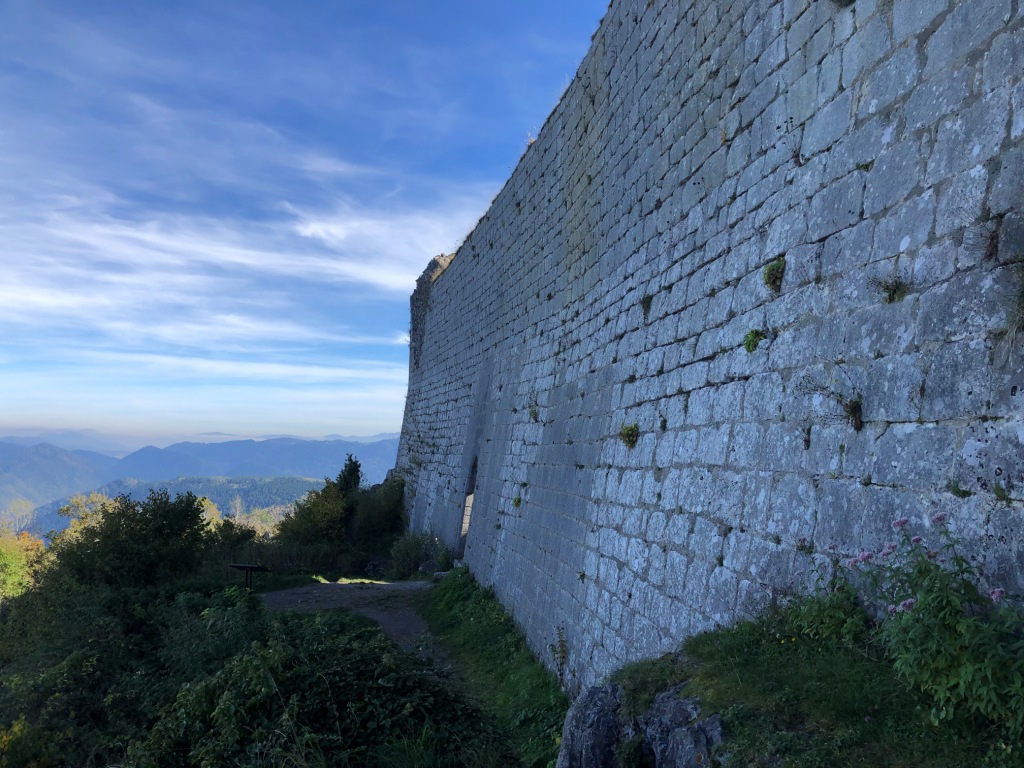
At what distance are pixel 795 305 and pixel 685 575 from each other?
205 centimetres

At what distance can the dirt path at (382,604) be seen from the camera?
30.4ft

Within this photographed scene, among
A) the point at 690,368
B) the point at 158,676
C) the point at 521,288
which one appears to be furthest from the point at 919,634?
the point at 521,288

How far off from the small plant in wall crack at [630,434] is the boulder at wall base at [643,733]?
268cm

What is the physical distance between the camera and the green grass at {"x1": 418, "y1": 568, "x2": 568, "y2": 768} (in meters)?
5.74

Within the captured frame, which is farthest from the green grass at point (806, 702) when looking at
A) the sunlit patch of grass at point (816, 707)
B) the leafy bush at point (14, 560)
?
the leafy bush at point (14, 560)

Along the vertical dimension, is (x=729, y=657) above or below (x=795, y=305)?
below

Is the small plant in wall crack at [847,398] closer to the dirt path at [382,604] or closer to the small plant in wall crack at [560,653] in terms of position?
the small plant in wall crack at [560,653]

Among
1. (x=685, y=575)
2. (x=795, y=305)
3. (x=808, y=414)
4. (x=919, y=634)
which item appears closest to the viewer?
(x=919, y=634)

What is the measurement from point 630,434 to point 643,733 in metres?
3.24

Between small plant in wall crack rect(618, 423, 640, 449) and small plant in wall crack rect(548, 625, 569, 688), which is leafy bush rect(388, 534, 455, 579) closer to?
small plant in wall crack rect(548, 625, 569, 688)

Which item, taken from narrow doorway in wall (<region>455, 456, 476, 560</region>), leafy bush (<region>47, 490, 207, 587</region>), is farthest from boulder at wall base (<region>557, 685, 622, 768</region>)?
leafy bush (<region>47, 490, 207, 587</region>)

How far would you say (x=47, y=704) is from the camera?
284 inches

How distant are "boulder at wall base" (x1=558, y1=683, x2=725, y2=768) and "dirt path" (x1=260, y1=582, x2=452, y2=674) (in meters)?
4.96

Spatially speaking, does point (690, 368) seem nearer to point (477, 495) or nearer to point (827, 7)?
point (827, 7)
